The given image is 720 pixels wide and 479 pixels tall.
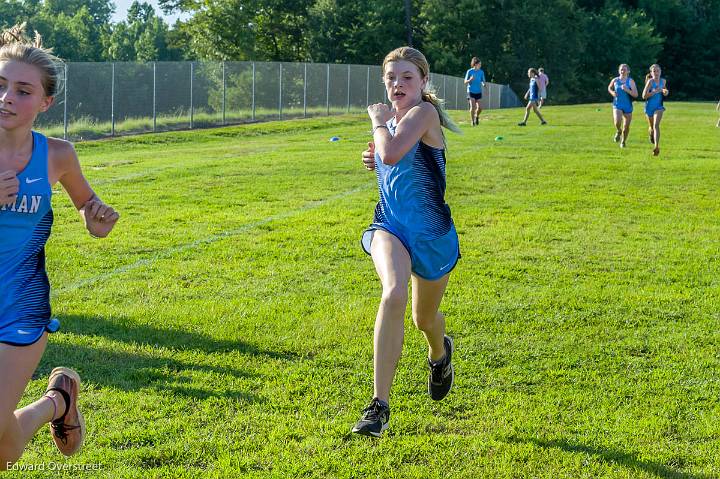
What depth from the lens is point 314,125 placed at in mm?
33531

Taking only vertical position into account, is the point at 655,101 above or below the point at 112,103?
above

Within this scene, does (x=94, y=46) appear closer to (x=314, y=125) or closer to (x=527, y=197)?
(x=314, y=125)

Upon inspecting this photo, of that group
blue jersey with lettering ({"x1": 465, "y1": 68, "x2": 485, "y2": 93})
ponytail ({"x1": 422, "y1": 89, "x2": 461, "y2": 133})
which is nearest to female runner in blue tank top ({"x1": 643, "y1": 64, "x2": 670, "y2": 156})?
blue jersey with lettering ({"x1": 465, "y1": 68, "x2": 485, "y2": 93})

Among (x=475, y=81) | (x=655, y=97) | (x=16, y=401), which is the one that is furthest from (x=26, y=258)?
(x=475, y=81)

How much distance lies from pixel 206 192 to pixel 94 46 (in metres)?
91.3

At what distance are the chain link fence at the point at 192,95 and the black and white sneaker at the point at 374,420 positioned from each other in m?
19.0

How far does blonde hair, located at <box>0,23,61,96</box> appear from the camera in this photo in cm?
382

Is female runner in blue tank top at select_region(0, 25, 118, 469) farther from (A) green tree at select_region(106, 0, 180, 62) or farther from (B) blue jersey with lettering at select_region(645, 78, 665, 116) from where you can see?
(A) green tree at select_region(106, 0, 180, 62)

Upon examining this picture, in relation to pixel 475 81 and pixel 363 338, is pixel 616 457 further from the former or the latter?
pixel 475 81

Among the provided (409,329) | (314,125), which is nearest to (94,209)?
(409,329)

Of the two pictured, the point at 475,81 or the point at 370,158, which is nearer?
the point at 370,158

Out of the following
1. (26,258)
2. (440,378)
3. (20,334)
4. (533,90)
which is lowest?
(440,378)

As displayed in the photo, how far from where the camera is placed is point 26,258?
12.4 feet

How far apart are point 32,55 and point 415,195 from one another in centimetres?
207
